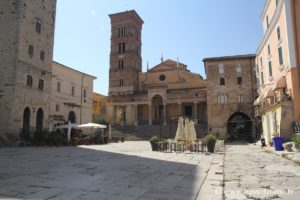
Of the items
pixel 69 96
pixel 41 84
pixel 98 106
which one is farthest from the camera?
pixel 98 106

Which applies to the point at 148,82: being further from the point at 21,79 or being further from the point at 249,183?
the point at 249,183

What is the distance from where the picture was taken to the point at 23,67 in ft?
72.6

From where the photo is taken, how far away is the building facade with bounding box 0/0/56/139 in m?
21.1

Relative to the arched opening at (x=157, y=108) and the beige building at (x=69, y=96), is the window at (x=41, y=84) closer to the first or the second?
the beige building at (x=69, y=96)

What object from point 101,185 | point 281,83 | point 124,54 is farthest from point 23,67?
point 124,54

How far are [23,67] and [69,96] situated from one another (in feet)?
34.2

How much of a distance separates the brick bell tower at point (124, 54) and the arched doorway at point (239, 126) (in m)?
19.7

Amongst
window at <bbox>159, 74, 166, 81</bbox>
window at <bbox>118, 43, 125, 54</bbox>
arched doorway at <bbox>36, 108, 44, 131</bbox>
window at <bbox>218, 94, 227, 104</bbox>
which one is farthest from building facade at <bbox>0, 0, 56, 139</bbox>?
window at <bbox>159, 74, 166, 81</bbox>

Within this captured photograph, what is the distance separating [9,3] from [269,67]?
927 inches

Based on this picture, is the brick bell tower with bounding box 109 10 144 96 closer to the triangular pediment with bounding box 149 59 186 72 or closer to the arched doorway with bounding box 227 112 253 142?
the triangular pediment with bounding box 149 59 186 72

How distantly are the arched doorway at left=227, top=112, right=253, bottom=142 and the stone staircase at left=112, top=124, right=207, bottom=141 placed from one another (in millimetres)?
3723

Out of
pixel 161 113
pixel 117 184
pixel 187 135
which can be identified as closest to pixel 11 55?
pixel 187 135

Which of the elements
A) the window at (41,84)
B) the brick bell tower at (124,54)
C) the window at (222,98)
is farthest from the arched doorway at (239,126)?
the window at (41,84)

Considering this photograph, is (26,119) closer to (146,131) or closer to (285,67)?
(146,131)
